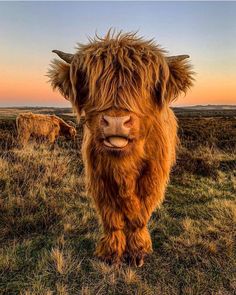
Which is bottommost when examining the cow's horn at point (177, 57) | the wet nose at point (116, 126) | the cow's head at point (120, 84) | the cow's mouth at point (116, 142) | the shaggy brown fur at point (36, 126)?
the shaggy brown fur at point (36, 126)

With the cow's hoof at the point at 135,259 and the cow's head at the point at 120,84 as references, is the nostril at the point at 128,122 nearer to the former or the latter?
the cow's head at the point at 120,84

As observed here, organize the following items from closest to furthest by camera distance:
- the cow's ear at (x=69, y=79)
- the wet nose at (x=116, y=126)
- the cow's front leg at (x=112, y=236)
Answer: the wet nose at (x=116, y=126)
the cow's ear at (x=69, y=79)
the cow's front leg at (x=112, y=236)

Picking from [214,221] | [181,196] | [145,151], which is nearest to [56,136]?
[181,196]

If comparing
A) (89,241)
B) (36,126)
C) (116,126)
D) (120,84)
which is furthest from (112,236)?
(36,126)

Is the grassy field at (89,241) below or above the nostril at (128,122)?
below

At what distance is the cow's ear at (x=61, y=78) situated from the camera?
9.74 ft

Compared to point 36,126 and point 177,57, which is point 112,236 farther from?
point 36,126

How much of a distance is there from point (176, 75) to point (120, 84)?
65cm

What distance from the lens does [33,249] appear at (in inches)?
142

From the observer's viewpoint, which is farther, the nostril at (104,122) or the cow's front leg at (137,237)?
the cow's front leg at (137,237)

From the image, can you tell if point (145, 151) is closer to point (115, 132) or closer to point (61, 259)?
point (115, 132)

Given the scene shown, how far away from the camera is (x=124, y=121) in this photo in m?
2.40

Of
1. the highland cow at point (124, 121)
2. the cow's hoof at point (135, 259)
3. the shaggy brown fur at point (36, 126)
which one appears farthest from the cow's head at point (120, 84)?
the shaggy brown fur at point (36, 126)

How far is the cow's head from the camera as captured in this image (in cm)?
249
